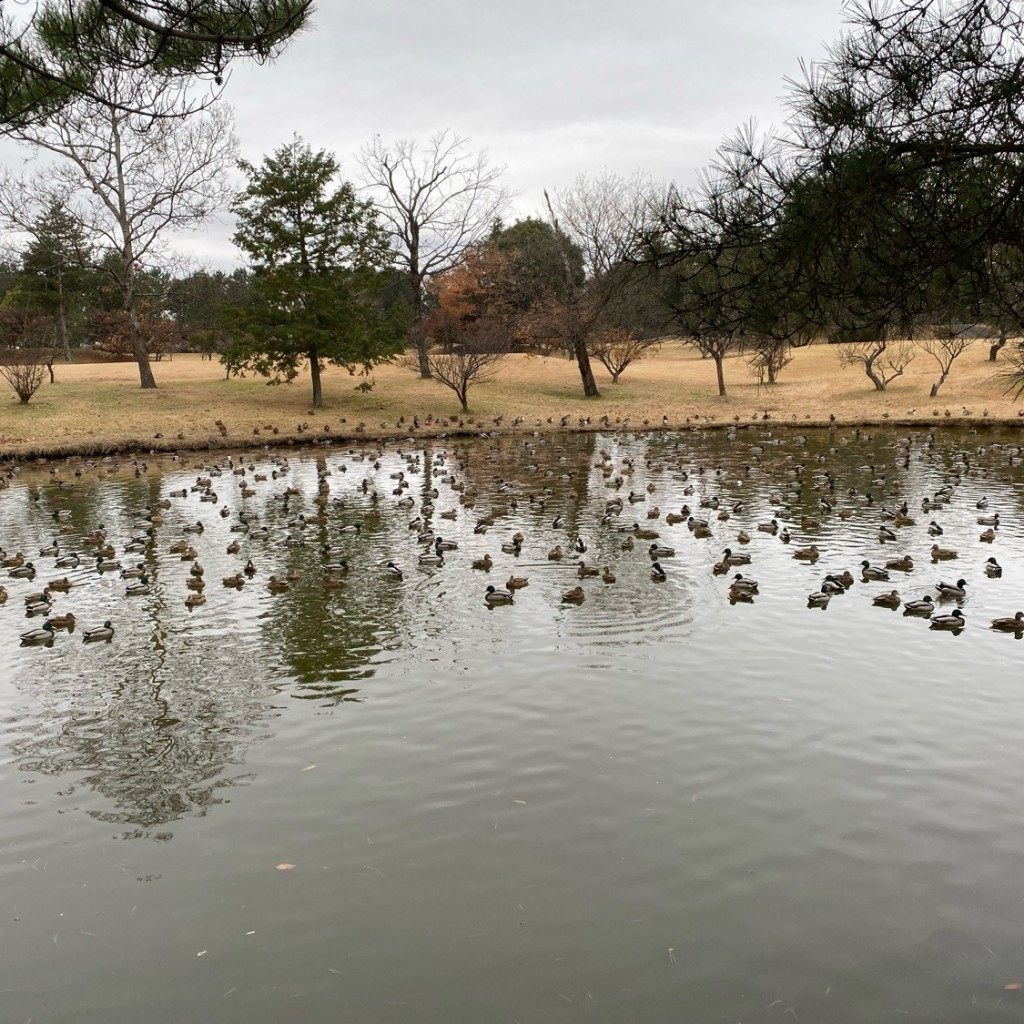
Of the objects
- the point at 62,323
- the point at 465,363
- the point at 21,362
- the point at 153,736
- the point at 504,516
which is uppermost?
the point at 62,323

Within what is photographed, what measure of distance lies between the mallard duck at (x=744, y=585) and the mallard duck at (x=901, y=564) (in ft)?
9.28

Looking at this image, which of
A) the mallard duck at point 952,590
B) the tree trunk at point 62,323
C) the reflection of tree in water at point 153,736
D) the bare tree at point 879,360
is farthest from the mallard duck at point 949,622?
the tree trunk at point 62,323

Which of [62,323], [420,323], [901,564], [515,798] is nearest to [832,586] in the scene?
[901,564]

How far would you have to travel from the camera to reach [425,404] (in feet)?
147

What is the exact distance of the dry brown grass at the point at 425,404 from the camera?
1431 inches

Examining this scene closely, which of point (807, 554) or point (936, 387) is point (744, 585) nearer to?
point (807, 554)

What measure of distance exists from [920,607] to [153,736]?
33.5 feet

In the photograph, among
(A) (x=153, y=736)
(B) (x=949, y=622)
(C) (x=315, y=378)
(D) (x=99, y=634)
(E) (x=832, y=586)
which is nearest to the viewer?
(A) (x=153, y=736)

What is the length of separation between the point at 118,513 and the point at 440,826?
17525 millimetres

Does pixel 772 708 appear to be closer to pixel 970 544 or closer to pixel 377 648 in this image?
pixel 377 648

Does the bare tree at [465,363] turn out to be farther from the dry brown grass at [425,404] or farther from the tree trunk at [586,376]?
the tree trunk at [586,376]

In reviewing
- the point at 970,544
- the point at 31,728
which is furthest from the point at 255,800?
the point at 970,544

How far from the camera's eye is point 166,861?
7301 millimetres

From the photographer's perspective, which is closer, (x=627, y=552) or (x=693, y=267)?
(x=693, y=267)
